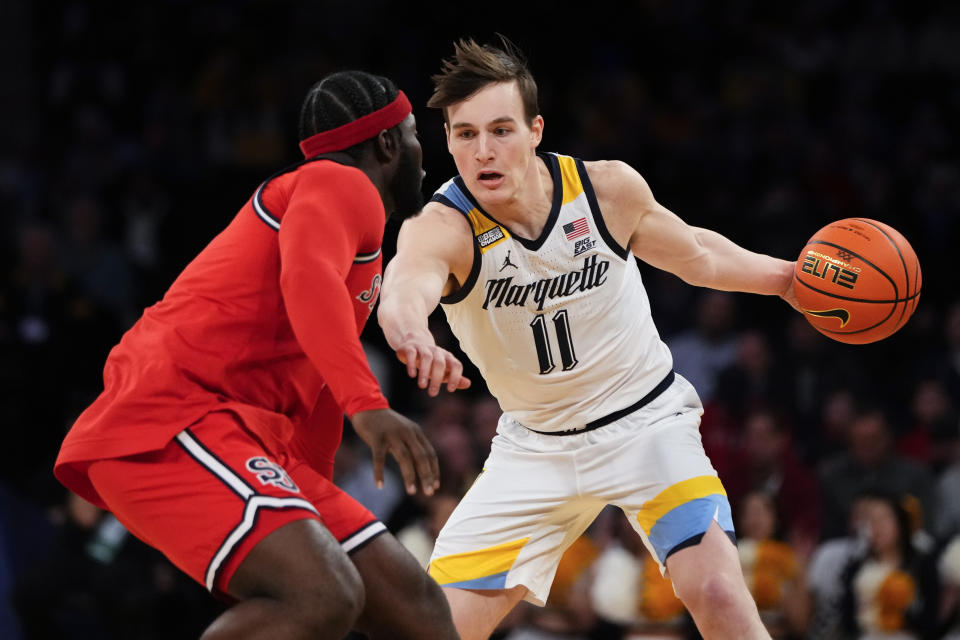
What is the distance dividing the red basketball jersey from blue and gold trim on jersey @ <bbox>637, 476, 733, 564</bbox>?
1.52 m

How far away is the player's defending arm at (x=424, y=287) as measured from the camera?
10.8 ft

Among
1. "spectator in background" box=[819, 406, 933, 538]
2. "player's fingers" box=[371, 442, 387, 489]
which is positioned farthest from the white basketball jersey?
"spectator in background" box=[819, 406, 933, 538]

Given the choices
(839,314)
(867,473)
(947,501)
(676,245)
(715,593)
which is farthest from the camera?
(867,473)

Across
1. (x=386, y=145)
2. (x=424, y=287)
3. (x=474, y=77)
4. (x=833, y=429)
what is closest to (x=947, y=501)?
(x=833, y=429)

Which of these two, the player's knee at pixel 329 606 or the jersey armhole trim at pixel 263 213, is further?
the jersey armhole trim at pixel 263 213

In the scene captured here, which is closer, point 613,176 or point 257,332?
point 257,332

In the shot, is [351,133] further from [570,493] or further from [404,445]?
[570,493]

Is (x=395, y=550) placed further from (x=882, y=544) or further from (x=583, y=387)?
(x=882, y=544)

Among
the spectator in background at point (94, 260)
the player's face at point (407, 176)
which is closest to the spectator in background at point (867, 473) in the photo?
the player's face at point (407, 176)

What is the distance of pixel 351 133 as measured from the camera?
3.62 meters

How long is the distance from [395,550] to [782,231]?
293 inches

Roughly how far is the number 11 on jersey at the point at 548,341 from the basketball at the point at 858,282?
95cm

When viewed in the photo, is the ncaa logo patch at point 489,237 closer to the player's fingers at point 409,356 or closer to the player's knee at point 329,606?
the player's fingers at point 409,356

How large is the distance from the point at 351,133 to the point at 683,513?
1.79 metres
